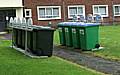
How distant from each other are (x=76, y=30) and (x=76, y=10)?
1137 inches

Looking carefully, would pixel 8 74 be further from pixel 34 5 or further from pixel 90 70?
pixel 34 5

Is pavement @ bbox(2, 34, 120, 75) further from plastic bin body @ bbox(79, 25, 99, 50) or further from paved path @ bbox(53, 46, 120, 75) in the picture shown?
plastic bin body @ bbox(79, 25, 99, 50)

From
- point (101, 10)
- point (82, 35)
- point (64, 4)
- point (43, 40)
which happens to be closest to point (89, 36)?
point (82, 35)

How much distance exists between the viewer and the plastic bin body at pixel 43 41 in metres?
16.4

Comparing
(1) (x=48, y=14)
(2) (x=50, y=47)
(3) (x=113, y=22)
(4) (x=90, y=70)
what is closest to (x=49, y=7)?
(1) (x=48, y=14)

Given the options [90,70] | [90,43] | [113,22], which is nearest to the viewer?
[90,70]

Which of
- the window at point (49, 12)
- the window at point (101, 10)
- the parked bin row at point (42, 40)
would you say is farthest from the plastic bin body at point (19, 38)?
the window at point (101, 10)

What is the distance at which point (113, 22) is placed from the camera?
50.6 metres

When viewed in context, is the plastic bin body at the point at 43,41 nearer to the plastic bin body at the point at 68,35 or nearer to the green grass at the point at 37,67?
the green grass at the point at 37,67

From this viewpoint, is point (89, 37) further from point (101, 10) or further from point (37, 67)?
point (101, 10)

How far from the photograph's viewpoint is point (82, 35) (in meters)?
19.7

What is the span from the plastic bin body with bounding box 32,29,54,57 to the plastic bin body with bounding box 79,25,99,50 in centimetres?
322

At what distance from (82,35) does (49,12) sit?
94.3 feet

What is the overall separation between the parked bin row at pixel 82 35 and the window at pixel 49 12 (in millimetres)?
25691
